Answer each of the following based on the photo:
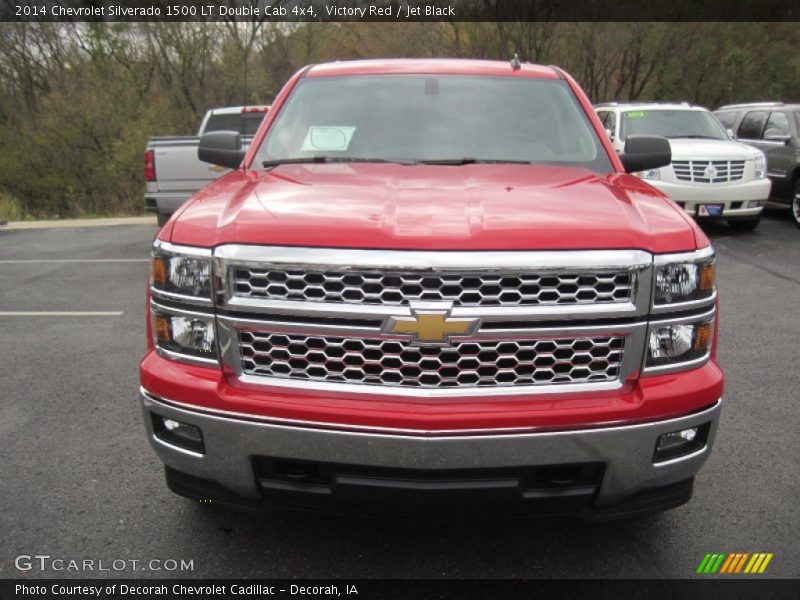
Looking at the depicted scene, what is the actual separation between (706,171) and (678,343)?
853cm

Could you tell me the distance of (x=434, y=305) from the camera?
2182mm

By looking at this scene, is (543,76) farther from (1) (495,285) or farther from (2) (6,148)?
(2) (6,148)

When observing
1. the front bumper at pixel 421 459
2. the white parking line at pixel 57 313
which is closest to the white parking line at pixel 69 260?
the white parking line at pixel 57 313

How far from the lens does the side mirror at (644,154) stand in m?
3.88

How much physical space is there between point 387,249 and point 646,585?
160 centimetres

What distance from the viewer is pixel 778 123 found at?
466 inches

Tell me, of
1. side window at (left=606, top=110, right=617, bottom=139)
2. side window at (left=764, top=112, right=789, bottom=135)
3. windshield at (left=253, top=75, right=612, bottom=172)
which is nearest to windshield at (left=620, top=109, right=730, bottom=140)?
side window at (left=606, top=110, right=617, bottom=139)

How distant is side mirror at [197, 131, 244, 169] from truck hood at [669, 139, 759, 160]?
296 inches

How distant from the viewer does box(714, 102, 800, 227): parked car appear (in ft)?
36.4

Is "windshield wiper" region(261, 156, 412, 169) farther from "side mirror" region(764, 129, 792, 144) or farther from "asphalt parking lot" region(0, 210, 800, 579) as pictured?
"side mirror" region(764, 129, 792, 144)

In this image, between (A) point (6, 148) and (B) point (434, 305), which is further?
(A) point (6, 148)

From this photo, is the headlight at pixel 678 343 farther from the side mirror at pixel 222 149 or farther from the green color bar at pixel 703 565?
the side mirror at pixel 222 149

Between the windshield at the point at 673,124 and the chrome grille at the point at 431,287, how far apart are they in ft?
31.7

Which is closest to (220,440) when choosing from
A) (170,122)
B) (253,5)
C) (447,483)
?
(447,483)
